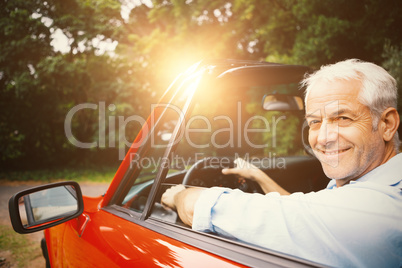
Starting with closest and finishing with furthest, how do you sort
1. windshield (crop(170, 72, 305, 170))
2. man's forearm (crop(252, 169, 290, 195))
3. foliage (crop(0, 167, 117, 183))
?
Answer: man's forearm (crop(252, 169, 290, 195)) < windshield (crop(170, 72, 305, 170)) < foliage (crop(0, 167, 117, 183))

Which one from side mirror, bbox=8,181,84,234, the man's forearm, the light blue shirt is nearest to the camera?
the light blue shirt

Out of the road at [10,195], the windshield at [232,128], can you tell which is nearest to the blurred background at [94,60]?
the road at [10,195]

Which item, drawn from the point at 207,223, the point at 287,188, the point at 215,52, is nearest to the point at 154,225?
the point at 207,223

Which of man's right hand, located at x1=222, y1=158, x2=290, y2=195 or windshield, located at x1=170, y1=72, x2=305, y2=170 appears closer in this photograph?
man's right hand, located at x1=222, y1=158, x2=290, y2=195

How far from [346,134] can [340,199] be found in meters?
0.38

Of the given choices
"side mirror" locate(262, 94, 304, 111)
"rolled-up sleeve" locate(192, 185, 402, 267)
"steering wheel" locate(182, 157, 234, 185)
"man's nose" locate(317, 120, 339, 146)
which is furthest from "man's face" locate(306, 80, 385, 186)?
"side mirror" locate(262, 94, 304, 111)

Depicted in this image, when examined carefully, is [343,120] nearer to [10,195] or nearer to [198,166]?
[198,166]

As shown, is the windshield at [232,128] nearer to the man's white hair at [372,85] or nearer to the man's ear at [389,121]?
the man's white hair at [372,85]

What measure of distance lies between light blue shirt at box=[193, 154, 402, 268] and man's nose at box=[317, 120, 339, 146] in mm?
221

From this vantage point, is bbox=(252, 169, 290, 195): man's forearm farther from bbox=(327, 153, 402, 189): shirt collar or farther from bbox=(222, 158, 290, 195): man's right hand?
bbox=(327, 153, 402, 189): shirt collar

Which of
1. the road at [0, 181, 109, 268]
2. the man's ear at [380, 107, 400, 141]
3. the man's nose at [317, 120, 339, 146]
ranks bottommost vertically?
the road at [0, 181, 109, 268]

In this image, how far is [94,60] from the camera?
12.3 m

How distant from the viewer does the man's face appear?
1143 millimetres

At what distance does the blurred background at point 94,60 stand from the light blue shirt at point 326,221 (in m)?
8.14
